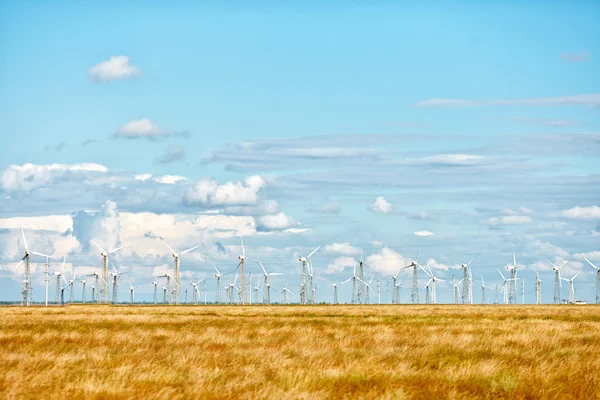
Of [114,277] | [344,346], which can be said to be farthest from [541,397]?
[114,277]

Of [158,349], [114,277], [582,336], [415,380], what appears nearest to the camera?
[415,380]

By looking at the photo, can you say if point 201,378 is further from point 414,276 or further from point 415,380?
point 414,276

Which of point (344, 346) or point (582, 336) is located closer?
point (344, 346)

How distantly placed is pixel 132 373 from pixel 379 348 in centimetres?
1086

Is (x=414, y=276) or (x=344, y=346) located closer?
(x=344, y=346)

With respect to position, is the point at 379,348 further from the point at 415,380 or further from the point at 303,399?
the point at 303,399

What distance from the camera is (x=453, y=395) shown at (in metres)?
17.6

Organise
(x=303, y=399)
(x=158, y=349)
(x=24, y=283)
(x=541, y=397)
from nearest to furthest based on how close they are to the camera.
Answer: (x=303, y=399) < (x=541, y=397) < (x=158, y=349) < (x=24, y=283)

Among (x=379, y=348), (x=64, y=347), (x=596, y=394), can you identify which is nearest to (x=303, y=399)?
(x=596, y=394)

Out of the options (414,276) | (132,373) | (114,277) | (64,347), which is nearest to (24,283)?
(114,277)

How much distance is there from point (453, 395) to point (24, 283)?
490ft

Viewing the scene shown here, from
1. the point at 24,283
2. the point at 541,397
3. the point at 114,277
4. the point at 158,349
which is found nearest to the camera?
the point at 541,397

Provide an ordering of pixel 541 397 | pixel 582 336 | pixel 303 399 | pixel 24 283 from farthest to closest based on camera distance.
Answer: pixel 24 283
pixel 582 336
pixel 541 397
pixel 303 399

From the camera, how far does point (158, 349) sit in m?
28.2
